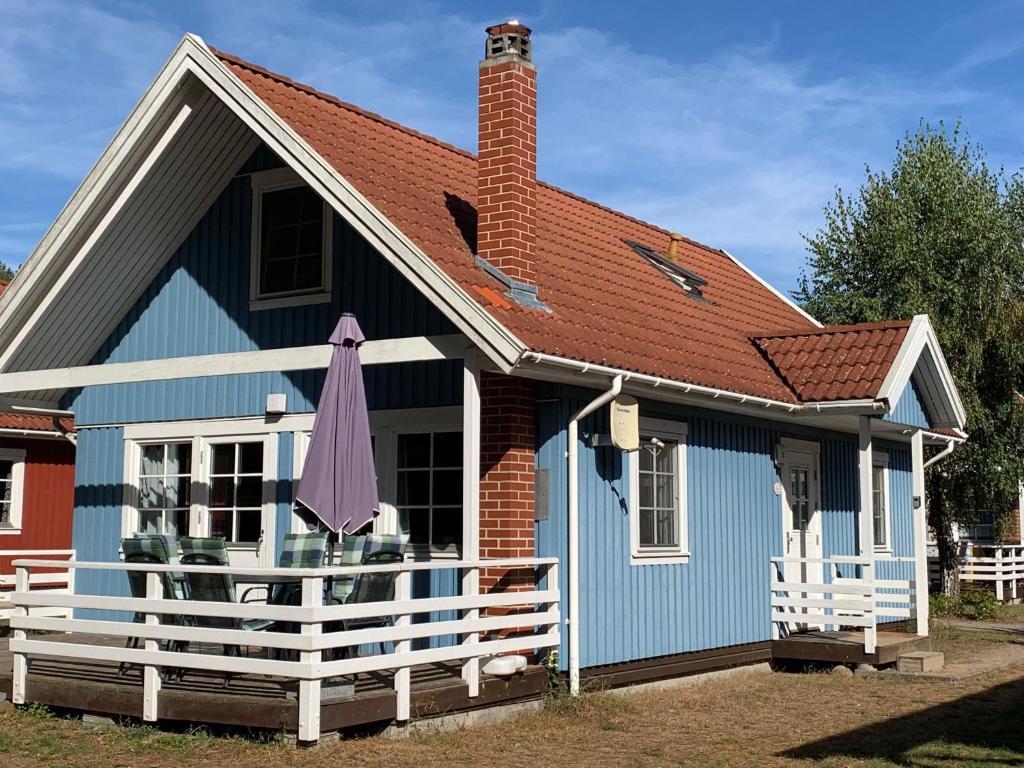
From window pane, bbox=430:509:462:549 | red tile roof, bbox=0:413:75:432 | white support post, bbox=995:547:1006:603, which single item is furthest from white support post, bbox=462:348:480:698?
white support post, bbox=995:547:1006:603

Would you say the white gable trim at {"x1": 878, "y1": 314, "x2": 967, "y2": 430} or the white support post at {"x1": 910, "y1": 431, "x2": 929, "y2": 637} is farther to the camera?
the white support post at {"x1": 910, "y1": 431, "x2": 929, "y2": 637}

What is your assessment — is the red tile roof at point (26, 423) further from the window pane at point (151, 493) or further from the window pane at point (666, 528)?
the window pane at point (666, 528)

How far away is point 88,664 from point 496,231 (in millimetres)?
4985

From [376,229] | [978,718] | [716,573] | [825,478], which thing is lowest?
[978,718]

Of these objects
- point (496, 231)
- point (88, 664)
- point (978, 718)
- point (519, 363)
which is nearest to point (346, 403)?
point (519, 363)

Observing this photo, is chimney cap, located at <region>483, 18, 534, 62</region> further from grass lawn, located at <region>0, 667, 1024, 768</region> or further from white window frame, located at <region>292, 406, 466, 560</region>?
grass lawn, located at <region>0, 667, 1024, 768</region>

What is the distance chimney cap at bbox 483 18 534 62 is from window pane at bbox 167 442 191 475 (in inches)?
199

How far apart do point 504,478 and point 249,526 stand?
321 centimetres

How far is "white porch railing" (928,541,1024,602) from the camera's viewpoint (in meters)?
25.6

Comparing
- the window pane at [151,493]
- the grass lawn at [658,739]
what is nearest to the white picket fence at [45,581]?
the window pane at [151,493]

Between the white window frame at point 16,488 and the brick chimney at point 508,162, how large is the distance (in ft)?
35.6

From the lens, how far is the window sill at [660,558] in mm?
11812

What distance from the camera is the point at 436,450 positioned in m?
11.5

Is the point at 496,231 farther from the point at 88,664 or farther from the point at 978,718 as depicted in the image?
the point at 978,718
